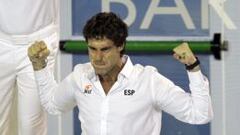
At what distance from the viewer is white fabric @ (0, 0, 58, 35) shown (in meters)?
2.13

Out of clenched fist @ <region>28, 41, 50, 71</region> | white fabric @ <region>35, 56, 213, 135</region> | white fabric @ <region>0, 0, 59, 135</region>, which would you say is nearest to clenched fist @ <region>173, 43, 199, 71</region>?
white fabric @ <region>35, 56, 213, 135</region>

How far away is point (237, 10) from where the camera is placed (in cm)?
250

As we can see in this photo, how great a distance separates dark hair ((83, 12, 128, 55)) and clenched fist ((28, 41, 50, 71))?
18cm

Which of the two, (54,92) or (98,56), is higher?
(98,56)

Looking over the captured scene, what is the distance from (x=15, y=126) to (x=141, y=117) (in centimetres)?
111

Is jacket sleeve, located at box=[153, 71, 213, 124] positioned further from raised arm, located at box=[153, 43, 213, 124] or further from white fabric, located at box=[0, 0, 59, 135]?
white fabric, located at box=[0, 0, 59, 135]

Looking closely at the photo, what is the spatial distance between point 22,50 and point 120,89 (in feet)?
1.82

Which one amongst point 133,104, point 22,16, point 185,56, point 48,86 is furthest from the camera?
point 22,16

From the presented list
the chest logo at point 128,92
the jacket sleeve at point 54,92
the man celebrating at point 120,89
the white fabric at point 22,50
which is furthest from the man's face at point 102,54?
the white fabric at point 22,50

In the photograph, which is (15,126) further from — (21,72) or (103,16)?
(103,16)

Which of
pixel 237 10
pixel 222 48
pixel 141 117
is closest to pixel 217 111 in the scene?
pixel 222 48

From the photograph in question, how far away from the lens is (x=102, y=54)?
1718 millimetres

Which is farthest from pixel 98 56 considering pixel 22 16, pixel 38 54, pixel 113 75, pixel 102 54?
pixel 22 16

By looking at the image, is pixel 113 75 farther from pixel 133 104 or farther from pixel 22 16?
pixel 22 16
